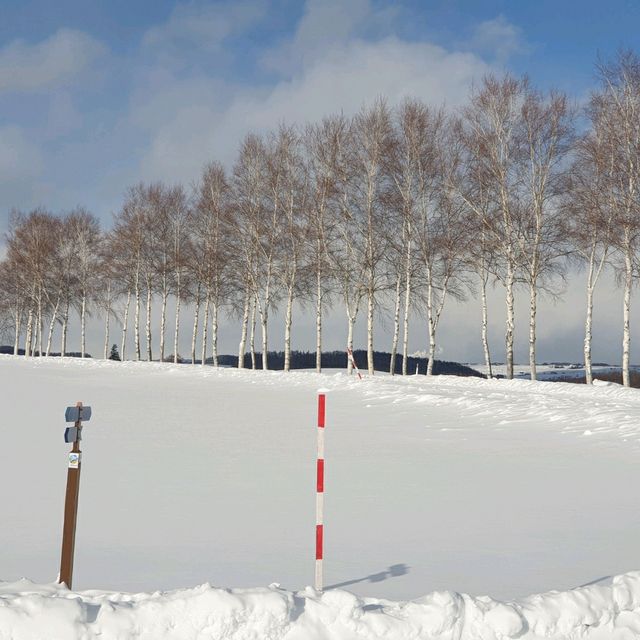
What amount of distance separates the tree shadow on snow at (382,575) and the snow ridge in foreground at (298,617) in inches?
42.4

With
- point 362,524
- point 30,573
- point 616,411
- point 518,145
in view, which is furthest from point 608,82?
point 30,573

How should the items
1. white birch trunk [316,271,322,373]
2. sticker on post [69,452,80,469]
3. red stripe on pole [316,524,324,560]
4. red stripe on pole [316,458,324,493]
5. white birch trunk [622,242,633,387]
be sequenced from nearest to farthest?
red stripe on pole [316,524,324,560] → red stripe on pole [316,458,324,493] → sticker on post [69,452,80,469] → white birch trunk [622,242,633,387] → white birch trunk [316,271,322,373]

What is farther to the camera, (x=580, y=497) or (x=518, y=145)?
(x=518, y=145)

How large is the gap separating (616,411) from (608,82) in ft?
52.3

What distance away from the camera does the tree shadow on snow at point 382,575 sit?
5240mm

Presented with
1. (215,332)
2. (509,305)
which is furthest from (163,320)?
(509,305)

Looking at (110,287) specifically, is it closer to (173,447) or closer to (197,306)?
(197,306)

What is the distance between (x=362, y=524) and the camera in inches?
274

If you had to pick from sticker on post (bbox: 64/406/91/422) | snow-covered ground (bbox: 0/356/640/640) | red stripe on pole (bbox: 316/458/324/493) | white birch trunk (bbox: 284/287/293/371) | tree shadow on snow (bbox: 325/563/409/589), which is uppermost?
white birch trunk (bbox: 284/287/293/371)

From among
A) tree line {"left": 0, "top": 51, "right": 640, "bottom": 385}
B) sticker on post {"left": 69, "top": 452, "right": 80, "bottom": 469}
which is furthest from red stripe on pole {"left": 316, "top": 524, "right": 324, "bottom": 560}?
tree line {"left": 0, "top": 51, "right": 640, "bottom": 385}

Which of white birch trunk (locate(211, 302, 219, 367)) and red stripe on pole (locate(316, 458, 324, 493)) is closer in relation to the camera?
red stripe on pole (locate(316, 458, 324, 493))

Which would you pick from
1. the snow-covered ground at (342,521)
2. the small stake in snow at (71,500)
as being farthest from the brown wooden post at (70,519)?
the snow-covered ground at (342,521)

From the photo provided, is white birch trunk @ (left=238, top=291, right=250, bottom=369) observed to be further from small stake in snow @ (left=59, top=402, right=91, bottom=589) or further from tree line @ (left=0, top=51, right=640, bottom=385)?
small stake in snow @ (left=59, top=402, right=91, bottom=589)

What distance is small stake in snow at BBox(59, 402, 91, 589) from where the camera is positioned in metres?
5.22
